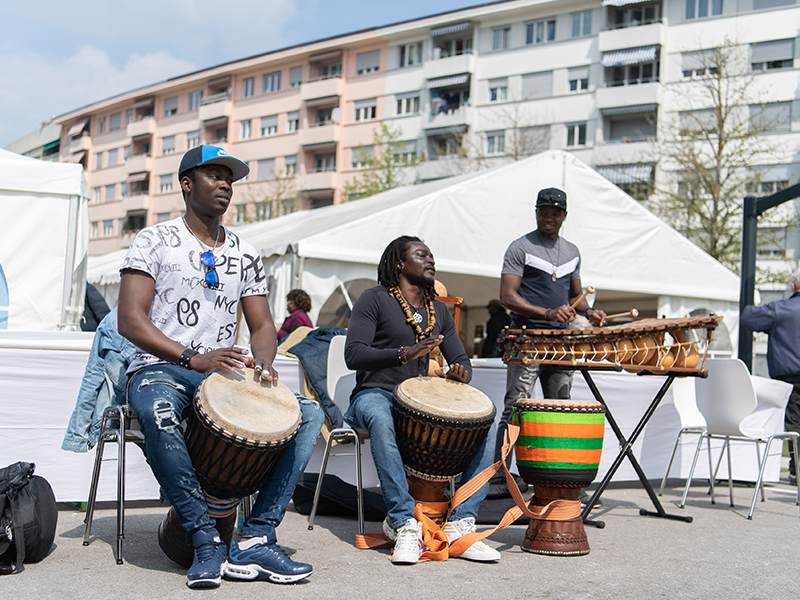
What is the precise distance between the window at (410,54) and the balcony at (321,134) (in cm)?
518

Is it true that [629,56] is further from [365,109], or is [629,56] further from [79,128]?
[79,128]

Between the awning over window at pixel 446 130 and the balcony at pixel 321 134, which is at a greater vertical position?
the balcony at pixel 321 134

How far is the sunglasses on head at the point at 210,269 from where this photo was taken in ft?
11.7

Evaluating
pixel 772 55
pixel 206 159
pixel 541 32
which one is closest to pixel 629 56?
pixel 541 32

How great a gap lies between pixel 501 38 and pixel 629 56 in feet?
23.0

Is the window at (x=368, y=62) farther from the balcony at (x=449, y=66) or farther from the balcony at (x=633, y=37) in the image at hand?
the balcony at (x=633, y=37)

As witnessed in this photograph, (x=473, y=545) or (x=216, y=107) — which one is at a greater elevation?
(x=216, y=107)

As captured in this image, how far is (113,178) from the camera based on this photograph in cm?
5791

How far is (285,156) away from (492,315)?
37.2m

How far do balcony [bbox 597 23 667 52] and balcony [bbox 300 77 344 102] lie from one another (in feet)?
49.0

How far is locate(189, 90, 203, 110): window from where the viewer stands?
52.0 metres

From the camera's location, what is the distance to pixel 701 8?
3588cm

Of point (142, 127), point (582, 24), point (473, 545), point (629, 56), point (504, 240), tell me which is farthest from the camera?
point (142, 127)

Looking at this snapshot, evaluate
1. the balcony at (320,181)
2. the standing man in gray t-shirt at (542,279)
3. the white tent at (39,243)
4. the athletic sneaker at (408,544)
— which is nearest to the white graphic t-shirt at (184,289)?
the athletic sneaker at (408,544)
